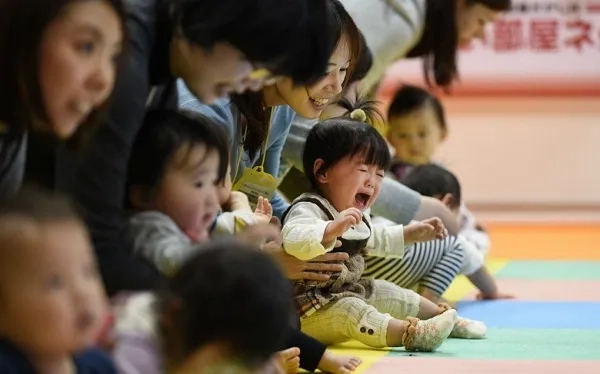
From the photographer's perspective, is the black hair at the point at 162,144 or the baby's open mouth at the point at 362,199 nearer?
the black hair at the point at 162,144

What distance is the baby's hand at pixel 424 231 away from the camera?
283 centimetres

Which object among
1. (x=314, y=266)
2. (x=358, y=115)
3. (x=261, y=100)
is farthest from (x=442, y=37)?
(x=314, y=266)

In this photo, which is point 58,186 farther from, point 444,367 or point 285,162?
point 285,162

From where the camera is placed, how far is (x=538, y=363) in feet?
8.09

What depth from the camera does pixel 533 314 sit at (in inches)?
130

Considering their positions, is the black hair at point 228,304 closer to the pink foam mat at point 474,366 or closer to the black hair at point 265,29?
the black hair at point 265,29

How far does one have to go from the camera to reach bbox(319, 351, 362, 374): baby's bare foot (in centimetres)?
234

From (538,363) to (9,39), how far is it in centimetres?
136

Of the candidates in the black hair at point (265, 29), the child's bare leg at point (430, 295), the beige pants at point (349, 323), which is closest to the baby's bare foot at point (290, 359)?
the beige pants at point (349, 323)

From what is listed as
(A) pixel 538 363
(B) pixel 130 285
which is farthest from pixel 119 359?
(A) pixel 538 363

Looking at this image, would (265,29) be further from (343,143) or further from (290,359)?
(343,143)

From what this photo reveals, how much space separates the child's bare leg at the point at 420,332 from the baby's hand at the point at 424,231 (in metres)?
0.26

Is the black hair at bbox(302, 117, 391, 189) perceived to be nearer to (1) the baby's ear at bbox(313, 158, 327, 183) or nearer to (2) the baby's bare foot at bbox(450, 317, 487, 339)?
(1) the baby's ear at bbox(313, 158, 327, 183)

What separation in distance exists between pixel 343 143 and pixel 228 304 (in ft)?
4.28
